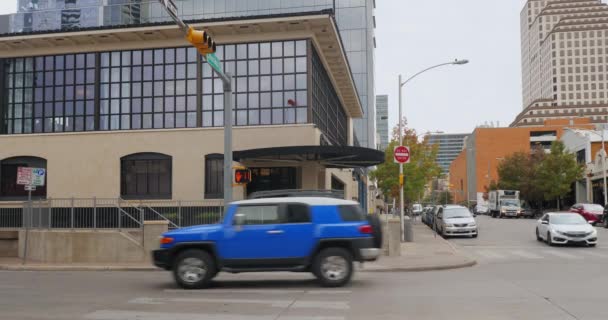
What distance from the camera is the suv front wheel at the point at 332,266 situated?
476 inches

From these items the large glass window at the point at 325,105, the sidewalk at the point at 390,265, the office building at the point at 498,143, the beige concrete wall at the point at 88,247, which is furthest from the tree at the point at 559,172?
the beige concrete wall at the point at 88,247

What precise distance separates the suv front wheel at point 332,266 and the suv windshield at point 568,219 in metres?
15.5

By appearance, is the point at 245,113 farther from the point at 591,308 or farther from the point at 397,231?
the point at 591,308

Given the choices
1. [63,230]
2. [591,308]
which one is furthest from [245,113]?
[591,308]

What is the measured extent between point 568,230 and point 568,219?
49.6 inches

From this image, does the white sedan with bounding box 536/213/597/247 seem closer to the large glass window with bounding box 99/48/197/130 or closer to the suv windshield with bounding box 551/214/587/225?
the suv windshield with bounding box 551/214/587/225

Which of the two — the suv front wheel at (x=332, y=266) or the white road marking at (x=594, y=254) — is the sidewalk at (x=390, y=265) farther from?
the white road marking at (x=594, y=254)

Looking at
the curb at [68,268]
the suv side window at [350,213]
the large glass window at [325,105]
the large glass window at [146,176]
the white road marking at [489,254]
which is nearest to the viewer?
the suv side window at [350,213]

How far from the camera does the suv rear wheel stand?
12.2m

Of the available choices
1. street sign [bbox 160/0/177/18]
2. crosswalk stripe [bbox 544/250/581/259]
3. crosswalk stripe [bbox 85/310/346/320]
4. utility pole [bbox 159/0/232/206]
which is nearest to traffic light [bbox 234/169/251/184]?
utility pole [bbox 159/0/232/206]

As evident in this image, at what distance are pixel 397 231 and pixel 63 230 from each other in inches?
433

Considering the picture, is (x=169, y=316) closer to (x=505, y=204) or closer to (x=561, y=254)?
(x=561, y=254)

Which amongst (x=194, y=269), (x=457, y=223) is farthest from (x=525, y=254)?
(x=194, y=269)

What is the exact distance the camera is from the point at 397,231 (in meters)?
19.0
